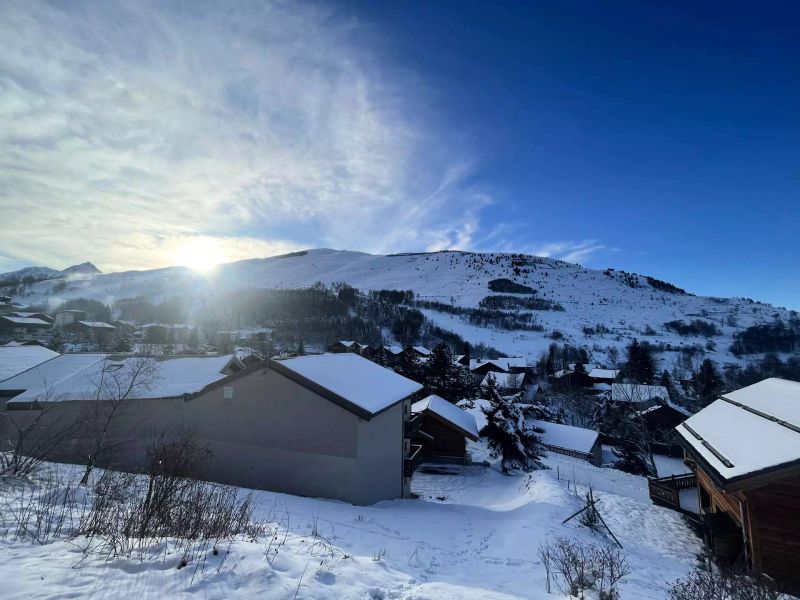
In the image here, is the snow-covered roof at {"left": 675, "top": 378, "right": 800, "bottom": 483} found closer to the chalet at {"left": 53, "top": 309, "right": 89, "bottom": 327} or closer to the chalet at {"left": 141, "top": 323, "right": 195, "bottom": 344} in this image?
the chalet at {"left": 141, "top": 323, "right": 195, "bottom": 344}

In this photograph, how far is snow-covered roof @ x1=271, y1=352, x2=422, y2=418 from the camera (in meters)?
14.1

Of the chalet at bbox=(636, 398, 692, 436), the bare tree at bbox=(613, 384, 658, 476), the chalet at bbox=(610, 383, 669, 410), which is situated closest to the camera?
the bare tree at bbox=(613, 384, 658, 476)

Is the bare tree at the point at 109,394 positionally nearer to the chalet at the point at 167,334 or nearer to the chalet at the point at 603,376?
the chalet at the point at 167,334

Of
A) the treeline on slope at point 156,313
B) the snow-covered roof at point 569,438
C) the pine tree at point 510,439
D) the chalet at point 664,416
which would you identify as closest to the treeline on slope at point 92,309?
the treeline on slope at point 156,313

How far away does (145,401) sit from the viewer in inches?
729

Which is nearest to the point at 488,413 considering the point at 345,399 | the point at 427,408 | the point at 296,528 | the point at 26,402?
the point at 427,408

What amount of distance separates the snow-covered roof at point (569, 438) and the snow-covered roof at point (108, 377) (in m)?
31.3

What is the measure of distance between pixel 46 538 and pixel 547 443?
4019 cm

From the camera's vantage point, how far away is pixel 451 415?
84.6 feet

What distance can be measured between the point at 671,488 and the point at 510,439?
27.6ft

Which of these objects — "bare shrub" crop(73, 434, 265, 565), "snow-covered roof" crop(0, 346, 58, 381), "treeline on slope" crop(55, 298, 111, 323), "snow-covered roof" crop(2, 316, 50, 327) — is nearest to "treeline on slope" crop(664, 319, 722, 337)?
"bare shrub" crop(73, 434, 265, 565)

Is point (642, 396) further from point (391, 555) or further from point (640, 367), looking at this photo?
point (391, 555)

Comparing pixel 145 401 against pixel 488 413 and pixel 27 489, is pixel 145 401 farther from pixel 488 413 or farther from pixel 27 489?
pixel 488 413

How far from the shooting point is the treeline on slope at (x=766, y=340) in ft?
453
